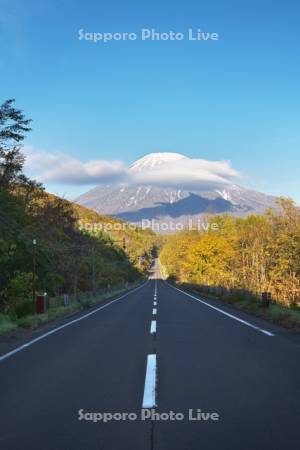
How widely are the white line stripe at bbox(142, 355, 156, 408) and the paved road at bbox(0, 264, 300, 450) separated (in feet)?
0.05

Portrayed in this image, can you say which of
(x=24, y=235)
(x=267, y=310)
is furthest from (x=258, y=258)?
(x=267, y=310)

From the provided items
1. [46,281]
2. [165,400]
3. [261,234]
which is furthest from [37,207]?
[165,400]

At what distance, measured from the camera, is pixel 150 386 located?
21.5ft

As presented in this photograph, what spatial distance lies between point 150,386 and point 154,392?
366 millimetres

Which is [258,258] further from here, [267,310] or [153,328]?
[153,328]

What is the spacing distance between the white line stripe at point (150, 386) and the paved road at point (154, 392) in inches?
0.6

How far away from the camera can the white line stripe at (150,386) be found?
5659 millimetres

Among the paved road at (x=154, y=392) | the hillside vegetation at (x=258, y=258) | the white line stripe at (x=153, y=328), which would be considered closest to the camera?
the paved road at (x=154, y=392)

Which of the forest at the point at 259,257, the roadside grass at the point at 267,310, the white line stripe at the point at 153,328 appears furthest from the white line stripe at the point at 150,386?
the forest at the point at 259,257

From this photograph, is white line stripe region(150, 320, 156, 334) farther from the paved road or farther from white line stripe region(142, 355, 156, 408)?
white line stripe region(142, 355, 156, 408)

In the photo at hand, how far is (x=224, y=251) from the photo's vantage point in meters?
63.7

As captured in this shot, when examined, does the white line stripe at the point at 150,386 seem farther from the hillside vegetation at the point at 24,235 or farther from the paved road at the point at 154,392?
the hillside vegetation at the point at 24,235

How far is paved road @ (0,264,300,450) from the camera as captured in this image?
4461mm

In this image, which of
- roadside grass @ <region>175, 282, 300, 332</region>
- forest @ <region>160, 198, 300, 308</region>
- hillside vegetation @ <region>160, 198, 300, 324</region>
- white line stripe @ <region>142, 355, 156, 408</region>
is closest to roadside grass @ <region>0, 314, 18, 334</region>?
white line stripe @ <region>142, 355, 156, 408</region>
